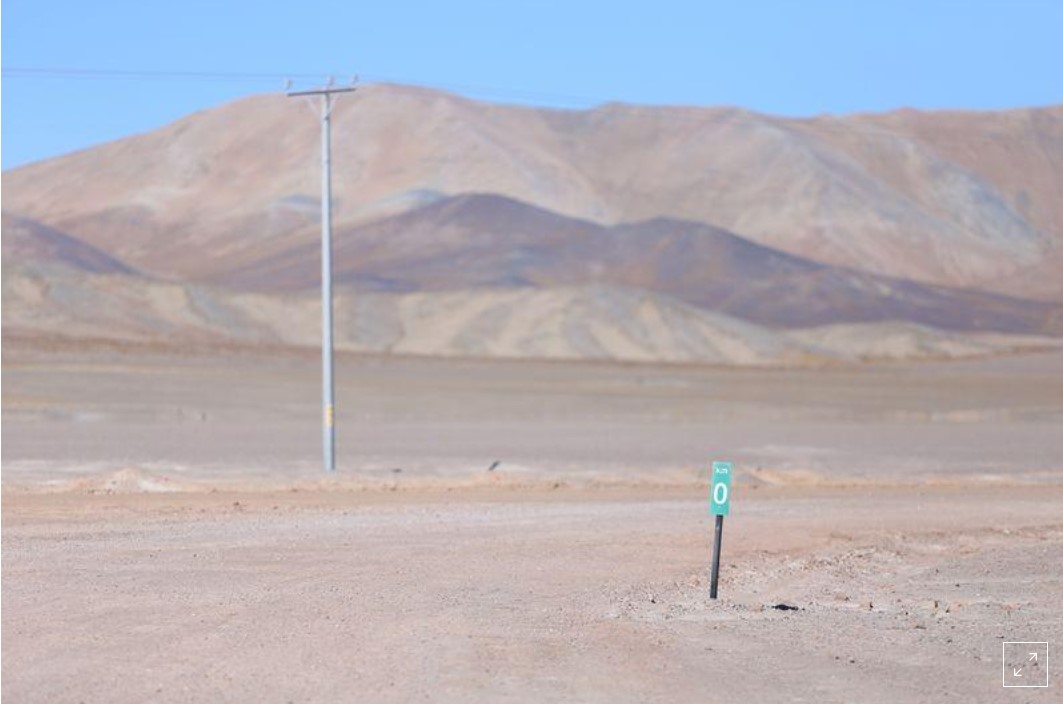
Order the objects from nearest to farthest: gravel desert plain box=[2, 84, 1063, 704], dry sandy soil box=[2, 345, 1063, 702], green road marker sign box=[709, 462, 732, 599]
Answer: dry sandy soil box=[2, 345, 1063, 702]
gravel desert plain box=[2, 84, 1063, 704]
green road marker sign box=[709, 462, 732, 599]

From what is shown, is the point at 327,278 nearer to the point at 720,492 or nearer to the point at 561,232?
the point at 720,492

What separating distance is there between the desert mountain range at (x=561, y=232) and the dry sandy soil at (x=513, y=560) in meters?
37.2

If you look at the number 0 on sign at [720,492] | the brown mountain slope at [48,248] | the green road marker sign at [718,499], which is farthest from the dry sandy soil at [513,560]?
the brown mountain slope at [48,248]

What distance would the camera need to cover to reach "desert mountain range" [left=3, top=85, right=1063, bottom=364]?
7375 cm

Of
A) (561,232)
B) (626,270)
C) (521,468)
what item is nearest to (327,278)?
(521,468)

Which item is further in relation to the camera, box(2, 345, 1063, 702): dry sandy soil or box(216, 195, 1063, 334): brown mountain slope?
box(216, 195, 1063, 334): brown mountain slope

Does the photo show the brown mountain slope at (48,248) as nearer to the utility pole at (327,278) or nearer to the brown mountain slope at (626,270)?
the brown mountain slope at (626,270)

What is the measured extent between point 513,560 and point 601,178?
125329 millimetres

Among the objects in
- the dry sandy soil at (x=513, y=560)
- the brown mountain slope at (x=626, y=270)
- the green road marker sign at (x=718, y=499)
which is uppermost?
the brown mountain slope at (x=626, y=270)

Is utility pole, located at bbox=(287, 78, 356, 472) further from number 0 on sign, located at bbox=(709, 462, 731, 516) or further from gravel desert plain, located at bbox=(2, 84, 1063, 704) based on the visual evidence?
number 0 on sign, located at bbox=(709, 462, 731, 516)

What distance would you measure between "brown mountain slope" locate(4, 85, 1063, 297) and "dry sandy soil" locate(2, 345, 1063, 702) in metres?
85.7

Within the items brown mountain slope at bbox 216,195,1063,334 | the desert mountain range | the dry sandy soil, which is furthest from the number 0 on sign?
brown mountain slope at bbox 216,195,1063,334

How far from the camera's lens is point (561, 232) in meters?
112

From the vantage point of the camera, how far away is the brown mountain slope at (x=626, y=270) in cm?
9594
